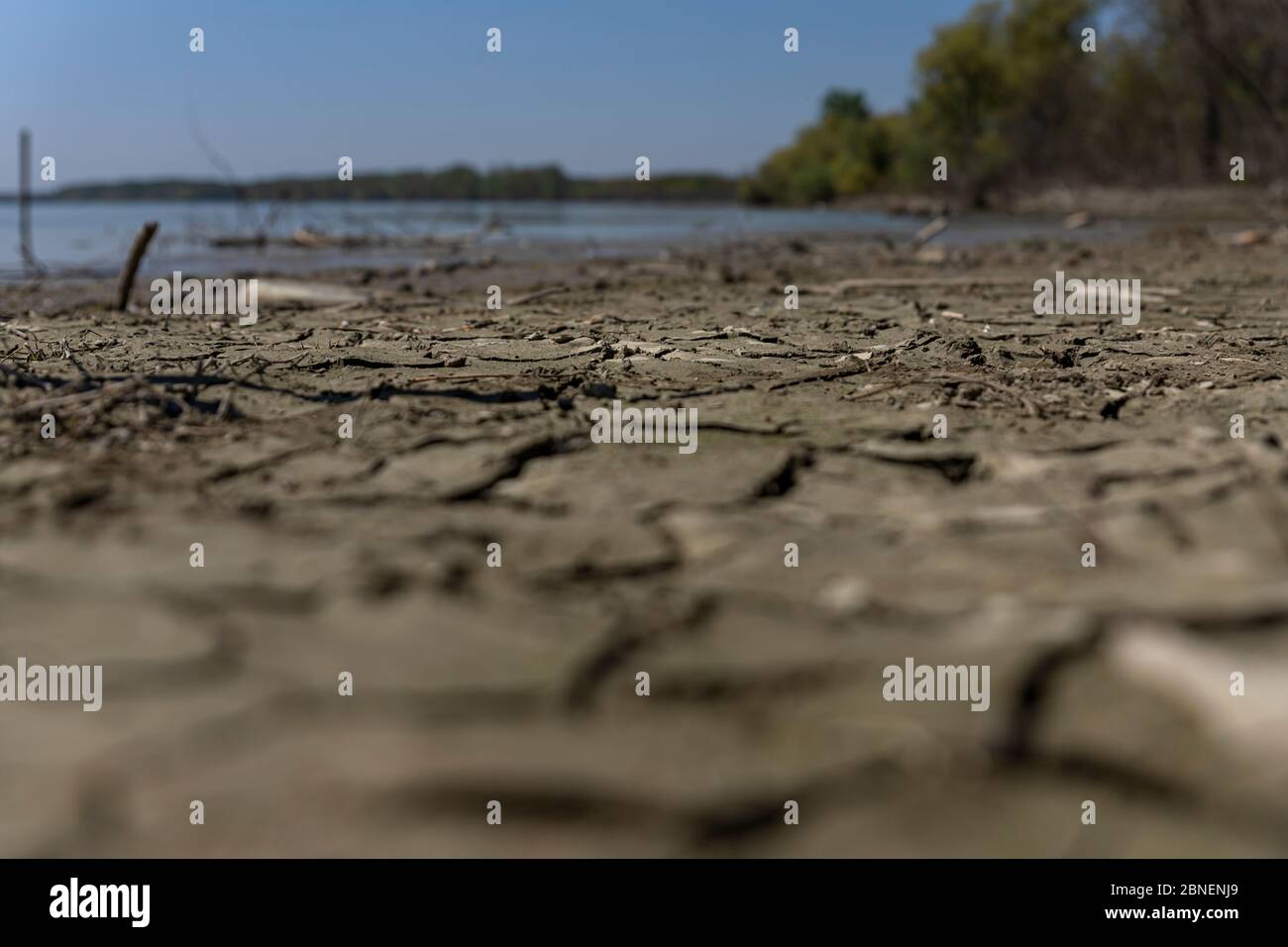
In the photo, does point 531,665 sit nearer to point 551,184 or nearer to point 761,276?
point 761,276

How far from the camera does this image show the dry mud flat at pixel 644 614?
1331 mm
